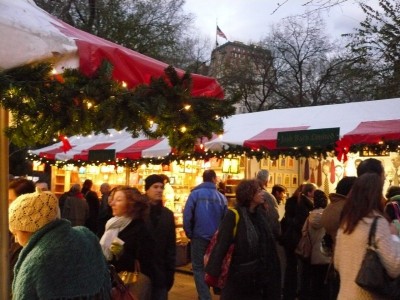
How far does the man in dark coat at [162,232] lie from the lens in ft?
18.4

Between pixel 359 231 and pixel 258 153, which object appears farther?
pixel 258 153

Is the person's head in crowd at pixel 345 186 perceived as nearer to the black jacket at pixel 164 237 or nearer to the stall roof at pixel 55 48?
the black jacket at pixel 164 237

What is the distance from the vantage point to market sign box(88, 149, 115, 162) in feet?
43.2

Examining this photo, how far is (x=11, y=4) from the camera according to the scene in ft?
9.41

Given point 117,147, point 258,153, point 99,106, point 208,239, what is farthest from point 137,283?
point 117,147

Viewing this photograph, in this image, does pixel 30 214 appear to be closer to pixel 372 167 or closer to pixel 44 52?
pixel 44 52

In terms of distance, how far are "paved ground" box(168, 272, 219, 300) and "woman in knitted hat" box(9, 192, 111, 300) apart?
6485 millimetres

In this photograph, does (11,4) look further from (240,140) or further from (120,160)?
(120,160)

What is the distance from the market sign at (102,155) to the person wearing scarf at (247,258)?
8.44 metres

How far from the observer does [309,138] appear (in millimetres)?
9008

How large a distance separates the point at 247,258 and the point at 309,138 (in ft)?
14.6

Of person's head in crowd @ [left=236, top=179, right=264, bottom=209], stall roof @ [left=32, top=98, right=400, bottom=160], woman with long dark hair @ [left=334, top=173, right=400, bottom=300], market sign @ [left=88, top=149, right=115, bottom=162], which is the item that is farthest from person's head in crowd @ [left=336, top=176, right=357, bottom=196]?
market sign @ [left=88, top=149, right=115, bottom=162]

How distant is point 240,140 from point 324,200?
312 centimetres

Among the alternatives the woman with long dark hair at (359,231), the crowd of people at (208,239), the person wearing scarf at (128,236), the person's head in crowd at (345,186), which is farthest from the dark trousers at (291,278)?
the woman with long dark hair at (359,231)
